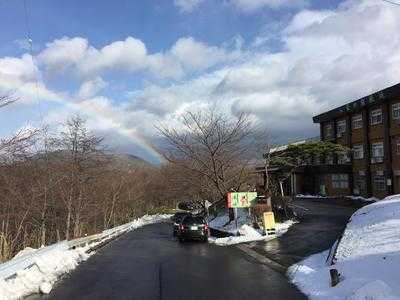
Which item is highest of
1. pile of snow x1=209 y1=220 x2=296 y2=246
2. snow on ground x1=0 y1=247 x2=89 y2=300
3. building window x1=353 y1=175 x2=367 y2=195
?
building window x1=353 y1=175 x2=367 y2=195

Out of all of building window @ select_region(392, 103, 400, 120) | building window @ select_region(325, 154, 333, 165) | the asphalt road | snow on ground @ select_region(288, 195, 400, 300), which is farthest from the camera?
building window @ select_region(325, 154, 333, 165)

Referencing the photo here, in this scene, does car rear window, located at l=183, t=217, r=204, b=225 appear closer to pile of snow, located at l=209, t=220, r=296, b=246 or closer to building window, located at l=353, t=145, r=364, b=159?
pile of snow, located at l=209, t=220, r=296, b=246

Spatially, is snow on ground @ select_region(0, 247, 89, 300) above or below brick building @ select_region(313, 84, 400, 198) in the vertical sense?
below

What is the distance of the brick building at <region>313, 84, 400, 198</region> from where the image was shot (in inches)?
2136

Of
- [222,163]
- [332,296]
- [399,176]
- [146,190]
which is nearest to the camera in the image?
[332,296]

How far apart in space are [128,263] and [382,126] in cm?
4206

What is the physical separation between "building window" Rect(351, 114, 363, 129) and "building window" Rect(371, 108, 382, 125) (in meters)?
3.18

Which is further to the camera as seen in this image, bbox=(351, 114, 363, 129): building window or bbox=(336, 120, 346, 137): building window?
bbox=(336, 120, 346, 137): building window

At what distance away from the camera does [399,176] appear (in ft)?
174

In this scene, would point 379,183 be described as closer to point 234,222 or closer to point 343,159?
point 343,159

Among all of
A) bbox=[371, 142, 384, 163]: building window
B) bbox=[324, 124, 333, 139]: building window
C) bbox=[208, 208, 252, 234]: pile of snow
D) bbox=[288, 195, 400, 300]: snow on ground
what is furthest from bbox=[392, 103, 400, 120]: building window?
bbox=[288, 195, 400, 300]: snow on ground

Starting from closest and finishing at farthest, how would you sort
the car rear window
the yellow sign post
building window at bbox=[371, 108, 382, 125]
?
the yellow sign post, the car rear window, building window at bbox=[371, 108, 382, 125]

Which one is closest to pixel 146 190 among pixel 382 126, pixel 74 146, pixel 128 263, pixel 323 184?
pixel 323 184

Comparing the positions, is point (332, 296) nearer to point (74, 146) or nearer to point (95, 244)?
point (95, 244)
